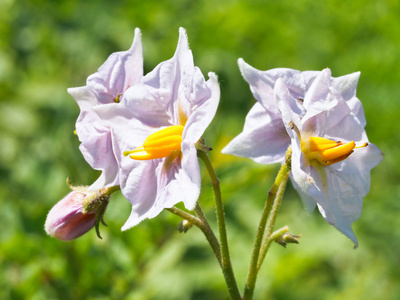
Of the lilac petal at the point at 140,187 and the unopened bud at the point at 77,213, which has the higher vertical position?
the lilac petal at the point at 140,187

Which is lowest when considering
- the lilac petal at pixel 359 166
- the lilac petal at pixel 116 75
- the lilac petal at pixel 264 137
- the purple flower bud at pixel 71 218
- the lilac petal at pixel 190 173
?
the purple flower bud at pixel 71 218

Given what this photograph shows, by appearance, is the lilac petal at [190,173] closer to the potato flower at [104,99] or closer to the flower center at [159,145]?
the flower center at [159,145]

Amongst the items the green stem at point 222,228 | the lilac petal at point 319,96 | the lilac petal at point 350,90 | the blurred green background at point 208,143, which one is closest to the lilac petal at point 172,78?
the green stem at point 222,228

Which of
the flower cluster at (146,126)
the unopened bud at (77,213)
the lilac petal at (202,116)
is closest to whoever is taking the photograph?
the lilac petal at (202,116)

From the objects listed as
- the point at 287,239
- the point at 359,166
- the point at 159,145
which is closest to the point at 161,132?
the point at 159,145

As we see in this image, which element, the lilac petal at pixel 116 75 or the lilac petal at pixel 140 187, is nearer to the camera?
the lilac petal at pixel 140 187

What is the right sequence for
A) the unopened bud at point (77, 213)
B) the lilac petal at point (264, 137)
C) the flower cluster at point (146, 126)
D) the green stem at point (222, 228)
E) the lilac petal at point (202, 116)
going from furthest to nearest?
the unopened bud at point (77, 213)
the lilac petal at point (264, 137)
the green stem at point (222, 228)
the flower cluster at point (146, 126)
the lilac petal at point (202, 116)
